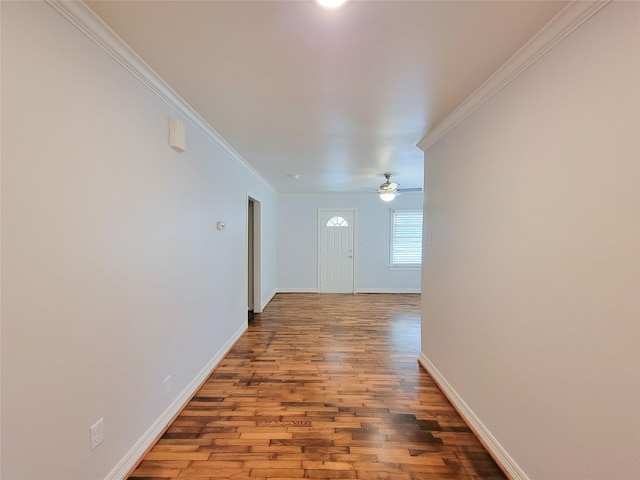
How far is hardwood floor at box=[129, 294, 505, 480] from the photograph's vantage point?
1663 mm

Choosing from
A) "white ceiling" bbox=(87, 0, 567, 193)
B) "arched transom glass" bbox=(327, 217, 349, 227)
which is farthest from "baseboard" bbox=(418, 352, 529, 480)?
"arched transom glass" bbox=(327, 217, 349, 227)

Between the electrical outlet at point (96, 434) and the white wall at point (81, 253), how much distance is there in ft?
0.10

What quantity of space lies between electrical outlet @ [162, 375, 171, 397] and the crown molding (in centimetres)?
196

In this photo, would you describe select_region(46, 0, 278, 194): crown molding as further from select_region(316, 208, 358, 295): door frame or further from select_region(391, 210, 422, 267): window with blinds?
select_region(391, 210, 422, 267): window with blinds

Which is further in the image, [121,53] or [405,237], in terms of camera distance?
[405,237]

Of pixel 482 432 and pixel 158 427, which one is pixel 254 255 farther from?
pixel 482 432

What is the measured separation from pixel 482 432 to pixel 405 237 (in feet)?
16.7

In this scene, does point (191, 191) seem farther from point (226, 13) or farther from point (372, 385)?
point (372, 385)

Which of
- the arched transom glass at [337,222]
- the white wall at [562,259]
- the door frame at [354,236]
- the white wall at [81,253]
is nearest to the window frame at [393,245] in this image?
the door frame at [354,236]

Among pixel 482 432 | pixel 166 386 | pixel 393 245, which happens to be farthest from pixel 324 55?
pixel 393 245

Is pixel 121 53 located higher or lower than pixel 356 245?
higher

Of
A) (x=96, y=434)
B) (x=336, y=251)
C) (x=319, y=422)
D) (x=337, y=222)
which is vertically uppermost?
(x=337, y=222)

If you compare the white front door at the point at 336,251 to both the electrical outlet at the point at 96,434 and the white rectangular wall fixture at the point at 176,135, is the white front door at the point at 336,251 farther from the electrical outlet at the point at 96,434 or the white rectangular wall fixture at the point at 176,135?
the electrical outlet at the point at 96,434

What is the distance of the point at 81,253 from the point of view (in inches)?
50.1
